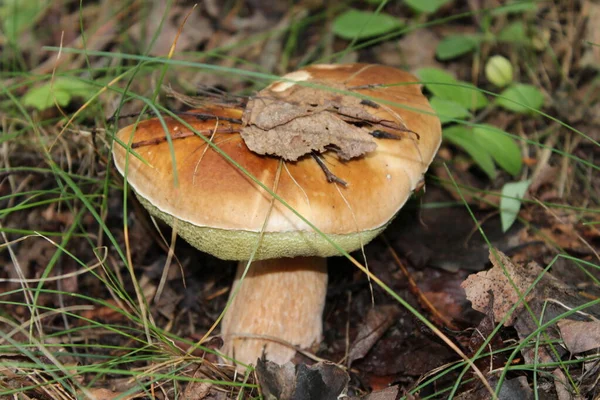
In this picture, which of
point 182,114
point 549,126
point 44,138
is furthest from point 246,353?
point 549,126

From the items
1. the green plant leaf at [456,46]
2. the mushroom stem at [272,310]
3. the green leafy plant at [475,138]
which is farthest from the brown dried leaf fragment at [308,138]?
the green plant leaf at [456,46]

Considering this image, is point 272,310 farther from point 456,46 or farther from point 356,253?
point 456,46

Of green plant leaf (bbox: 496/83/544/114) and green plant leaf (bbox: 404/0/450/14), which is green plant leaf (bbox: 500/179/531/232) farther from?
green plant leaf (bbox: 404/0/450/14)

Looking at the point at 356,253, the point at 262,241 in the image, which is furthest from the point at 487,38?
the point at 262,241

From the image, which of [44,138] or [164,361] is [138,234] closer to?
[44,138]

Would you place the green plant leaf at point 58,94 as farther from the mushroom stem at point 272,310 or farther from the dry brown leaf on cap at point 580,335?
the dry brown leaf on cap at point 580,335
